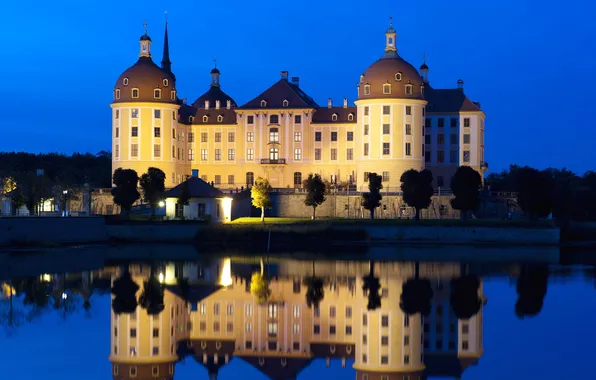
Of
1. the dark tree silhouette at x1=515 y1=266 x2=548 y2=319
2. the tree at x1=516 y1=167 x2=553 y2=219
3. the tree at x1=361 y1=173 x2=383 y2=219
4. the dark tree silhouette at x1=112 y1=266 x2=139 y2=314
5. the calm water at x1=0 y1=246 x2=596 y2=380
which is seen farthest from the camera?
the tree at x1=361 y1=173 x2=383 y2=219

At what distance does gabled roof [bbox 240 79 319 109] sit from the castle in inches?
2.9

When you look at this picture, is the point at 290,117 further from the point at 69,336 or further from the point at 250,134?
the point at 69,336

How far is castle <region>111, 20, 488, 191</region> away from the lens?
65.9 meters

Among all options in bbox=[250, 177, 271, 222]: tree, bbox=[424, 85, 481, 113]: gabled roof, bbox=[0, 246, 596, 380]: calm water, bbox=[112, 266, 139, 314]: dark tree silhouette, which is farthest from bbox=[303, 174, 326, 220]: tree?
bbox=[112, 266, 139, 314]: dark tree silhouette

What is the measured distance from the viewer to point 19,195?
55406mm

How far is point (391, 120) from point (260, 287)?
3524 cm

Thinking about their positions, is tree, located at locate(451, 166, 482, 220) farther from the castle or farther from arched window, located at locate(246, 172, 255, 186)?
arched window, located at locate(246, 172, 255, 186)

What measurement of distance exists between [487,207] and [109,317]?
135ft

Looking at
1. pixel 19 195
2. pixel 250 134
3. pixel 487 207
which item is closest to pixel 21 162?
pixel 250 134

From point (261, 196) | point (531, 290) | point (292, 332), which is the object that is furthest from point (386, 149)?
point (292, 332)

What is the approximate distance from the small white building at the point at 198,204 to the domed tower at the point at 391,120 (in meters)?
11.6

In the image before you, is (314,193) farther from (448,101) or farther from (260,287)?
(260,287)

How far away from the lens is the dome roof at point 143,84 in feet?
224

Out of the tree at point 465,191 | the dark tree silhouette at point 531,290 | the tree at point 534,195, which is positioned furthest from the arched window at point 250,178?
the dark tree silhouette at point 531,290
